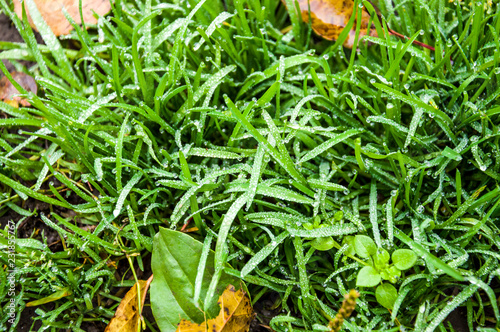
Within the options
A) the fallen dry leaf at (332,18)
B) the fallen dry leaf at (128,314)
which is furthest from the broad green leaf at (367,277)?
the fallen dry leaf at (332,18)

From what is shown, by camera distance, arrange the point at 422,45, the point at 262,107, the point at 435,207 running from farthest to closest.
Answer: the point at 422,45 → the point at 262,107 → the point at 435,207

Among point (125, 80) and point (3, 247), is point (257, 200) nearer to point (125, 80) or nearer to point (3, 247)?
point (125, 80)

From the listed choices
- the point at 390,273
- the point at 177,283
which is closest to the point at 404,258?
the point at 390,273

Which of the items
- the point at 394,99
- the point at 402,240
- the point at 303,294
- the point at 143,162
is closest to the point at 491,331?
the point at 402,240

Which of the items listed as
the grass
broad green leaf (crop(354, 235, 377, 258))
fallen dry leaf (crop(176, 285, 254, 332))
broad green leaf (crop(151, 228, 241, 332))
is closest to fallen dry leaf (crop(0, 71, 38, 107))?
the grass

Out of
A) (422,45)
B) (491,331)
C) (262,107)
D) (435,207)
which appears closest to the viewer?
(491,331)

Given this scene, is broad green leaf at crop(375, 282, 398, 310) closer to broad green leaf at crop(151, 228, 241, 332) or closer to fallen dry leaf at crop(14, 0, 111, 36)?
broad green leaf at crop(151, 228, 241, 332)

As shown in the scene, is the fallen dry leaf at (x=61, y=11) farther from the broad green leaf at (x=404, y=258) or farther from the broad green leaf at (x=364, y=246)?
the broad green leaf at (x=404, y=258)

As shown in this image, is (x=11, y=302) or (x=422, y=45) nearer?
(x=11, y=302)
